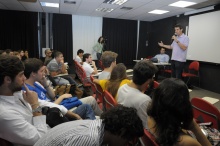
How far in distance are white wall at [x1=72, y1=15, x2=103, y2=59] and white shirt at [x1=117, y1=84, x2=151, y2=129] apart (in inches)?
271

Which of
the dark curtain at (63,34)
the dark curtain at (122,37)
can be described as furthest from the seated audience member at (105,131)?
the dark curtain at (122,37)

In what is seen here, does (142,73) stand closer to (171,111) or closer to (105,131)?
(171,111)

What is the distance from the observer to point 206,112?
5.50 ft

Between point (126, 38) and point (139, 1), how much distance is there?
3872mm

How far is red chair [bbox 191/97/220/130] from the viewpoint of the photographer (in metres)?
1.60

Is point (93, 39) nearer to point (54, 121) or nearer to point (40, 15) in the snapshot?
point (40, 15)

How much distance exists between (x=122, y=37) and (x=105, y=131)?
8320mm

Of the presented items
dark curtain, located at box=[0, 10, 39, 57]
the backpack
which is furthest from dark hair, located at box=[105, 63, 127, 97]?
dark curtain, located at box=[0, 10, 39, 57]

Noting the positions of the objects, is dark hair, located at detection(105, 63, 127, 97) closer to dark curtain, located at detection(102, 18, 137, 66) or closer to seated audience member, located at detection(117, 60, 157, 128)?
seated audience member, located at detection(117, 60, 157, 128)

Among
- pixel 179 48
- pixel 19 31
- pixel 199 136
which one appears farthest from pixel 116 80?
pixel 19 31

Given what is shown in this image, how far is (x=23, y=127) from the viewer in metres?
1.16

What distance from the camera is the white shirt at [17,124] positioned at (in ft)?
3.59

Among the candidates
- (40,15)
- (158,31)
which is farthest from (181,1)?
(40,15)

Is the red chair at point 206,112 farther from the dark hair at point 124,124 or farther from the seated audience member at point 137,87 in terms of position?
the dark hair at point 124,124
